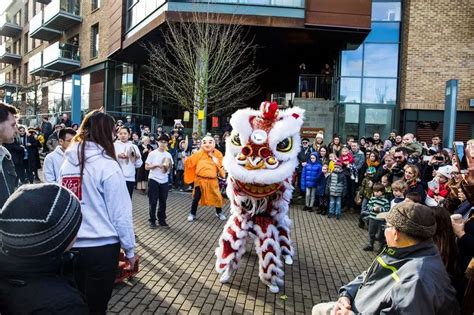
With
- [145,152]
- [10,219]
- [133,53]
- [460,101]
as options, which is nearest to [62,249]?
[10,219]

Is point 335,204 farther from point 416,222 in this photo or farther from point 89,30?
point 89,30

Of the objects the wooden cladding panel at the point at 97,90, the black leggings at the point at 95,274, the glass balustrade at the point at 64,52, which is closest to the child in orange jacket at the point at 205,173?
the black leggings at the point at 95,274

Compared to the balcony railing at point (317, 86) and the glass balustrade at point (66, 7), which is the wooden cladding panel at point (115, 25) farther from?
the balcony railing at point (317, 86)

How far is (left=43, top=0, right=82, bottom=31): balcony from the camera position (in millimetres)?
26203

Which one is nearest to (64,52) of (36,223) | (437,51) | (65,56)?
(65,56)

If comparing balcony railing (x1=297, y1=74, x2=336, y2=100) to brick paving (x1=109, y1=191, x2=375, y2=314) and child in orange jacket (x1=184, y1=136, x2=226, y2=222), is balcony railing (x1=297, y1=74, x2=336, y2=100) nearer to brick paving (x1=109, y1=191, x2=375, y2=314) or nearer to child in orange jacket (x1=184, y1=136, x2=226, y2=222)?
brick paving (x1=109, y1=191, x2=375, y2=314)

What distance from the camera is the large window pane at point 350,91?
→ 17.1m

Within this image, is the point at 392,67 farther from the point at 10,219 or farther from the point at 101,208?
the point at 10,219

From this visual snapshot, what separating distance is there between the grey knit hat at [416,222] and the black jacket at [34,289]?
181cm

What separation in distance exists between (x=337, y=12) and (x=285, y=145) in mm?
11626

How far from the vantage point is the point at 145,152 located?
1196 cm

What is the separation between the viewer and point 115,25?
20625 mm

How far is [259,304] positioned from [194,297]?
30.3 inches

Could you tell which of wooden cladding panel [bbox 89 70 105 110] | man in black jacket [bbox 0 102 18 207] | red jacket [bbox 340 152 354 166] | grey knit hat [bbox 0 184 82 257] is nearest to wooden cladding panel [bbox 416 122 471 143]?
red jacket [bbox 340 152 354 166]
